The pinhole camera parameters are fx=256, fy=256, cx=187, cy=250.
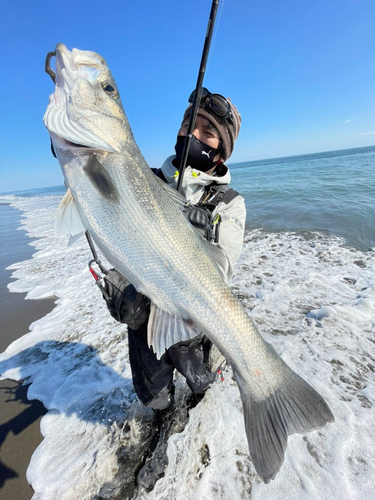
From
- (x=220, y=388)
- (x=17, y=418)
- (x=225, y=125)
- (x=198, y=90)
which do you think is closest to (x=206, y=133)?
(x=225, y=125)

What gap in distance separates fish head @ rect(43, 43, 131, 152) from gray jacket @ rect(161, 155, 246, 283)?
0.97 m

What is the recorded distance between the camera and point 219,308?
73.1 inches

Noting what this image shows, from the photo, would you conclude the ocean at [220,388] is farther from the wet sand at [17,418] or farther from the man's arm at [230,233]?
the man's arm at [230,233]

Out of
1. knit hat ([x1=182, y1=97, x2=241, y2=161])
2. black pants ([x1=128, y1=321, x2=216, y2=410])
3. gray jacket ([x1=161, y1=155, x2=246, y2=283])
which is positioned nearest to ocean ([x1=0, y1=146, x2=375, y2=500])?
black pants ([x1=128, y1=321, x2=216, y2=410])

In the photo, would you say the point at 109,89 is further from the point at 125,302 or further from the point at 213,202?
the point at 125,302

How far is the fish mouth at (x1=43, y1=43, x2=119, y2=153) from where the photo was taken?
188 centimetres

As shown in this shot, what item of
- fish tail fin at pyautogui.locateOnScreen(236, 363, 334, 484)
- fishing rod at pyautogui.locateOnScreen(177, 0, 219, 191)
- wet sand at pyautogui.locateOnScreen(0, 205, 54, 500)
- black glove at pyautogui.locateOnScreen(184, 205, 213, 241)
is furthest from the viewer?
fishing rod at pyautogui.locateOnScreen(177, 0, 219, 191)

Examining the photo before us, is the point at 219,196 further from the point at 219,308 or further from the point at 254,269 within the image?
the point at 254,269

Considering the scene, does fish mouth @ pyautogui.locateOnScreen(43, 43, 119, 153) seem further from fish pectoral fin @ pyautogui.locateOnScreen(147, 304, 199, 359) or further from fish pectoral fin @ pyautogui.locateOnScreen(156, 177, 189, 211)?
fish pectoral fin @ pyautogui.locateOnScreen(147, 304, 199, 359)

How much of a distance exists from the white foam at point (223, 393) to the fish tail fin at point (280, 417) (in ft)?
3.87

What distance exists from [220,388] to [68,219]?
3.05 meters

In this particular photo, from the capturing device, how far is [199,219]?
228 centimetres

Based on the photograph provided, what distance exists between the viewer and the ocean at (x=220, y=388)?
8.41 feet

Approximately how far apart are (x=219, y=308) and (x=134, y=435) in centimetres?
236
